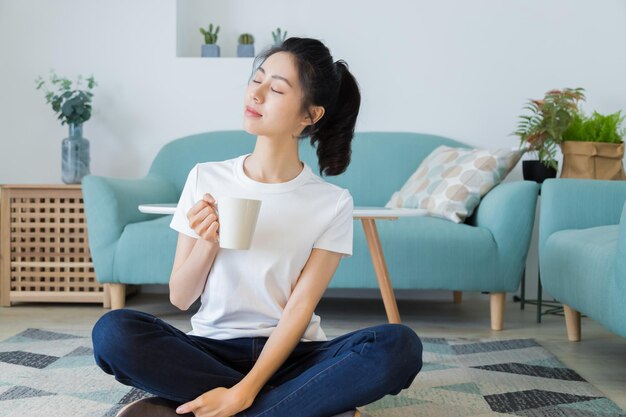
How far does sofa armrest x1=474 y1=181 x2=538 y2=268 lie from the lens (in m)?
2.98

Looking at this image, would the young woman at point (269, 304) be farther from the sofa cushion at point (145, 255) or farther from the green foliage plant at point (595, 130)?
the green foliage plant at point (595, 130)

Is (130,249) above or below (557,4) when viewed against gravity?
below

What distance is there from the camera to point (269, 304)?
59.2 inches

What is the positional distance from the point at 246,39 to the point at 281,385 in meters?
2.68

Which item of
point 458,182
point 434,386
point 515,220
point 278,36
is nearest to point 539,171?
point 458,182

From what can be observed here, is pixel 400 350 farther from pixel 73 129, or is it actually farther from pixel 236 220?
pixel 73 129

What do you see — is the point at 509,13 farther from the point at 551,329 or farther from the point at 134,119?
the point at 134,119

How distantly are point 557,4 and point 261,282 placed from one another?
287 cm

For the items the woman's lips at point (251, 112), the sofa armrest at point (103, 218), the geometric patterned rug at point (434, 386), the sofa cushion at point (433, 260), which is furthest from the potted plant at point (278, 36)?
the woman's lips at point (251, 112)

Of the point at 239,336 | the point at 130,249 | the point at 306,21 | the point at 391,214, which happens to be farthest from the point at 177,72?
the point at 239,336

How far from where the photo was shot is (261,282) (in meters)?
1.49

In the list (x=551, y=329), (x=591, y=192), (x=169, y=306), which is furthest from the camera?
(x=169, y=306)

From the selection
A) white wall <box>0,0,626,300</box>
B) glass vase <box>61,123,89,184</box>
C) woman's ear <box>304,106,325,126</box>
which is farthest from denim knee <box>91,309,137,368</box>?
white wall <box>0,0,626,300</box>

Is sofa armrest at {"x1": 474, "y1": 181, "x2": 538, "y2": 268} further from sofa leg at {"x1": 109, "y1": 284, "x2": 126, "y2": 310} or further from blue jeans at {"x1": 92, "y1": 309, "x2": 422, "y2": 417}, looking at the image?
blue jeans at {"x1": 92, "y1": 309, "x2": 422, "y2": 417}
